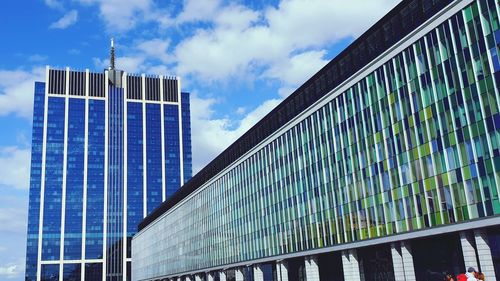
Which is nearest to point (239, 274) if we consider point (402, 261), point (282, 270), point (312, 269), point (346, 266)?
point (282, 270)

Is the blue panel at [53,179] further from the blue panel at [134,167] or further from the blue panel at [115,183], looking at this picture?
the blue panel at [134,167]

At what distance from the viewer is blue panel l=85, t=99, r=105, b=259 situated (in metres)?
170

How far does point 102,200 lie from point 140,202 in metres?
12.8

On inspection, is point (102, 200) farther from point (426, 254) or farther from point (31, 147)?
point (426, 254)

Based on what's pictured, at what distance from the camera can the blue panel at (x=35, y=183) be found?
165113mm

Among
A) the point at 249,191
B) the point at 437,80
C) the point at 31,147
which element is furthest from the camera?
the point at 31,147

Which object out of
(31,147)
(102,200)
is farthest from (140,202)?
(31,147)

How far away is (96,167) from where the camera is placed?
175000mm

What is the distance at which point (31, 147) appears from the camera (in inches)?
6772

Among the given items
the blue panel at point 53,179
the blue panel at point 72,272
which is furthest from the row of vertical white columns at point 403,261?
the blue panel at point 53,179

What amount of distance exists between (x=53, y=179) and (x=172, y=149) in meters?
41.7

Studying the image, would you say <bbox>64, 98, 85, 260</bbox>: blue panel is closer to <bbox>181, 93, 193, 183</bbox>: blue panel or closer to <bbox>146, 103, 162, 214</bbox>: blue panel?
<bbox>146, 103, 162, 214</bbox>: blue panel

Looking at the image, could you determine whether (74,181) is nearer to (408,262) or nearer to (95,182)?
(95,182)

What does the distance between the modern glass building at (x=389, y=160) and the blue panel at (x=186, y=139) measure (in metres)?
108
